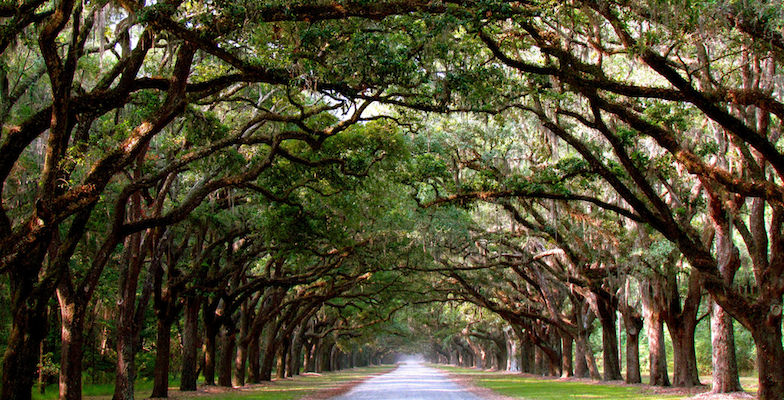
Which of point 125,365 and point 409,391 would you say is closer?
point 125,365

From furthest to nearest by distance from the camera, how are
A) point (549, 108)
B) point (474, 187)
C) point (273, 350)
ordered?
point (273, 350)
point (474, 187)
point (549, 108)

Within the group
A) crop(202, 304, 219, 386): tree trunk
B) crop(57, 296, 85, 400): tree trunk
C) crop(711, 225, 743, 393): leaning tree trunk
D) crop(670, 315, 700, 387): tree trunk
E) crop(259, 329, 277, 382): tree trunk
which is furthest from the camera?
crop(259, 329, 277, 382): tree trunk

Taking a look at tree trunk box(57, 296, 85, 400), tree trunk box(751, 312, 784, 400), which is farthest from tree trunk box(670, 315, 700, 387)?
tree trunk box(57, 296, 85, 400)

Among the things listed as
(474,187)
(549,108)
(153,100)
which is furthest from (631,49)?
(153,100)

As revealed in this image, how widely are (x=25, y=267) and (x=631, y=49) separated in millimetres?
9693

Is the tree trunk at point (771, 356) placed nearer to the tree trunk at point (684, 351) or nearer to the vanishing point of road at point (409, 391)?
the tree trunk at point (684, 351)

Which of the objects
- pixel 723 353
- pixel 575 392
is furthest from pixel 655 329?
pixel 723 353

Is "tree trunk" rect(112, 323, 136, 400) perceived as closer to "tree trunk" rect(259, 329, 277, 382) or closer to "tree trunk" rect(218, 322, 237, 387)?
"tree trunk" rect(218, 322, 237, 387)

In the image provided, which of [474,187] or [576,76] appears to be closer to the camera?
[576,76]

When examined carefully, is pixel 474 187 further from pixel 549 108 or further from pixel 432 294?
pixel 432 294

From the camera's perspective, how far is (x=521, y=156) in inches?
825

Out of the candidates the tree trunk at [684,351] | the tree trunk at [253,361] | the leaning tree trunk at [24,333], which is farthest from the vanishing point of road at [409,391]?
the leaning tree trunk at [24,333]

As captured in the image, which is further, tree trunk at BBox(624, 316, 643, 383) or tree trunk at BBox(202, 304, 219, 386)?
tree trunk at BBox(202, 304, 219, 386)

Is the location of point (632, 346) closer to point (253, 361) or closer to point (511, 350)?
point (253, 361)
